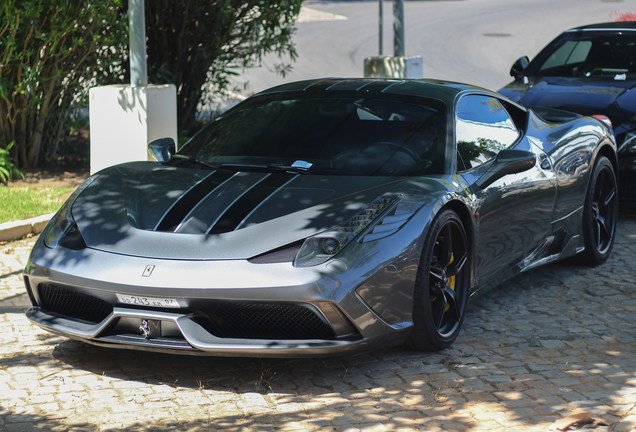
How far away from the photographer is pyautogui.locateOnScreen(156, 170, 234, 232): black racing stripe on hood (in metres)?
4.95

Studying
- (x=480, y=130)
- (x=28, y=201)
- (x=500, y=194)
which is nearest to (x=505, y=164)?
(x=500, y=194)

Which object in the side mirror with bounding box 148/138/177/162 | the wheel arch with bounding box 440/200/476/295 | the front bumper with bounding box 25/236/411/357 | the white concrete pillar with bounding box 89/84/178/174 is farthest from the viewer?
the white concrete pillar with bounding box 89/84/178/174

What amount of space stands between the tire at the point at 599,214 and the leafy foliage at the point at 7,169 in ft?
18.0

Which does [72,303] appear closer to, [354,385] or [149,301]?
[149,301]

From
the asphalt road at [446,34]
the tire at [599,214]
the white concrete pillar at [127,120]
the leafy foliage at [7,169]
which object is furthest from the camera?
the asphalt road at [446,34]

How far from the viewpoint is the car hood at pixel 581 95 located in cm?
902

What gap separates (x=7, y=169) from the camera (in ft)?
32.7

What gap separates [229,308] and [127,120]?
466 cm

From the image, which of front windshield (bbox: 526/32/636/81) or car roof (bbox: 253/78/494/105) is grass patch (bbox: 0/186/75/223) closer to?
car roof (bbox: 253/78/494/105)

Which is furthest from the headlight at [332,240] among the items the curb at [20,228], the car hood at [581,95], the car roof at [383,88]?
the car hood at [581,95]

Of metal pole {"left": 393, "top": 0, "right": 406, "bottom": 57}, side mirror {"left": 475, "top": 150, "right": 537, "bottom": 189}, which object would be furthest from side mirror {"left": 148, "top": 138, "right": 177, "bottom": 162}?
metal pole {"left": 393, "top": 0, "right": 406, "bottom": 57}

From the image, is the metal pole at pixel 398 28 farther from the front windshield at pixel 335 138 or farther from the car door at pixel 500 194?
the front windshield at pixel 335 138

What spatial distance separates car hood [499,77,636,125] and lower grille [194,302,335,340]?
16.6ft

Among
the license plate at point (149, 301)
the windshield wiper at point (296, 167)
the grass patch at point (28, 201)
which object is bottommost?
the grass patch at point (28, 201)
